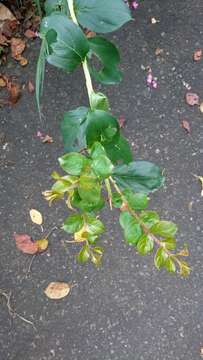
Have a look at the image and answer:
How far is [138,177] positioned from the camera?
0.91 metres

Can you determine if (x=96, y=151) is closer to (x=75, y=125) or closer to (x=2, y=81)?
(x=75, y=125)

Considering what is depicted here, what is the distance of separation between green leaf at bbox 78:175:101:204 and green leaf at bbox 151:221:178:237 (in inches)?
4.4

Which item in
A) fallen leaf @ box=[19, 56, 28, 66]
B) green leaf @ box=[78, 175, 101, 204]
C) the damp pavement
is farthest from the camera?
fallen leaf @ box=[19, 56, 28, 66]

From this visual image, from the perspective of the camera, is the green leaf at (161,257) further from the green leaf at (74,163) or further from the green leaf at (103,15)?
the green leaf at (103,15)

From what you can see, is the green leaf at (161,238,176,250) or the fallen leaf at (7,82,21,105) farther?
the fallen leaf at (7,82,21,105)

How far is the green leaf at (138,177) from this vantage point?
896 mm

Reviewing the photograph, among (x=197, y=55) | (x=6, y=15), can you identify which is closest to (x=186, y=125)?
(x=197, y=55)

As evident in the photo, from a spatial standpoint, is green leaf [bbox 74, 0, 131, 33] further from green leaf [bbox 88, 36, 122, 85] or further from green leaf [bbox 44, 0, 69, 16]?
green leaf [bbox 44, 0, 69, 16]

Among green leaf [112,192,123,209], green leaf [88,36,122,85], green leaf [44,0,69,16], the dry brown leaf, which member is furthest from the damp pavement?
green leaf [112,192,123,209]

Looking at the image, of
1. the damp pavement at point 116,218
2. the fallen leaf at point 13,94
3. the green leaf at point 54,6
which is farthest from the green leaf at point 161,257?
the fallen leaf at point 13,94

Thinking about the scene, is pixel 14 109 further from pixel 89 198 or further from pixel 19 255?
pixel 89 198

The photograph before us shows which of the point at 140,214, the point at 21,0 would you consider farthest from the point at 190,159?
the point at 140,214

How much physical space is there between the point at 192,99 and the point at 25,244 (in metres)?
0.92

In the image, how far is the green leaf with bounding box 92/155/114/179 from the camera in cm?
77
